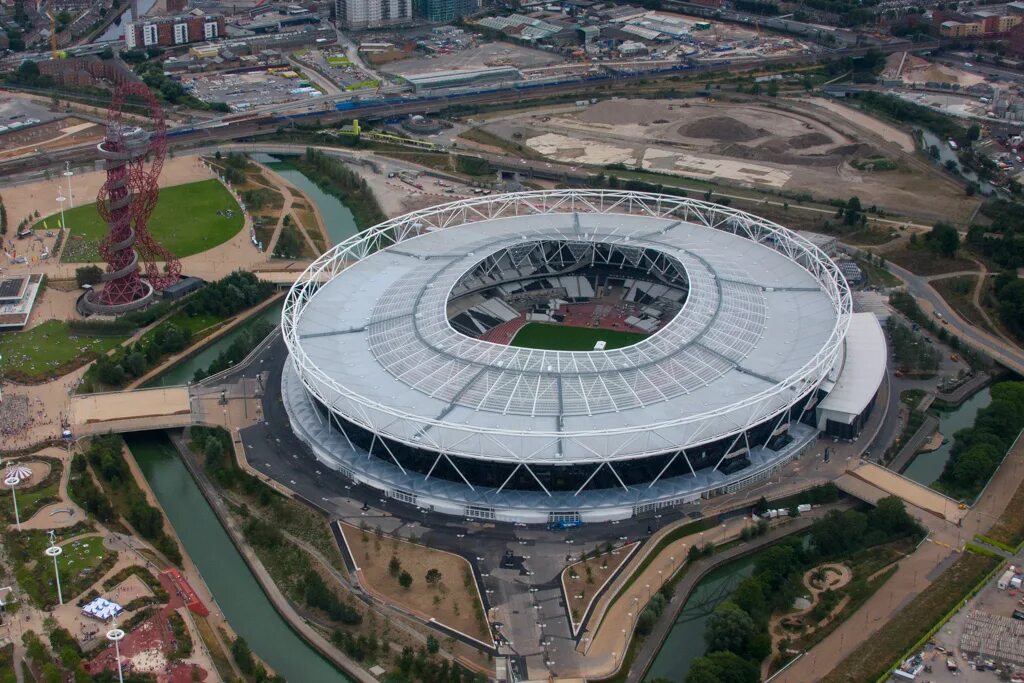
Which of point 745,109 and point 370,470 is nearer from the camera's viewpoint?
point 370,470

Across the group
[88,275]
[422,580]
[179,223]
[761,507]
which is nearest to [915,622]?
[761,507]

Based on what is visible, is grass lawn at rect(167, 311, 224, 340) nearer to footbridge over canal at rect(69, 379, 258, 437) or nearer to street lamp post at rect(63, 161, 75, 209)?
footbridge over canal at rect(69, 379, 258, 437)

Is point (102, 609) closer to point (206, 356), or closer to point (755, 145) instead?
point (206, 356)

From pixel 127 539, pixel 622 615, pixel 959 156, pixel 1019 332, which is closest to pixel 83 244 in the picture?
pixel 127 539

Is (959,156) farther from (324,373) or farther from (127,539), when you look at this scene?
(127,539)

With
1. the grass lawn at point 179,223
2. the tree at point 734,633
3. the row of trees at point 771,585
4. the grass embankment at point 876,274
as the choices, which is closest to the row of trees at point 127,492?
the tree at point 734,633

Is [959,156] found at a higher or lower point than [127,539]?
higher
